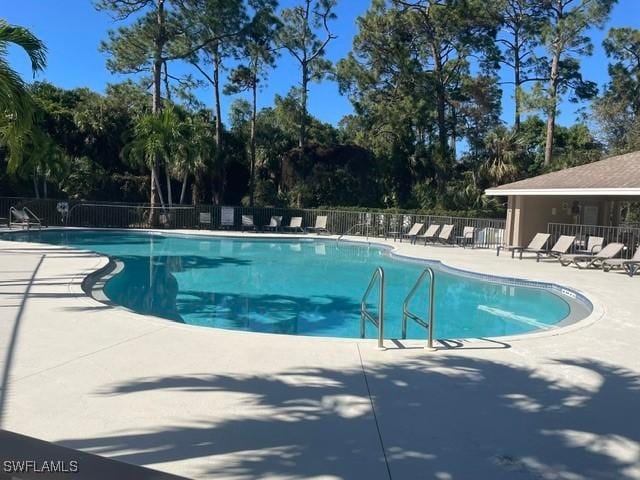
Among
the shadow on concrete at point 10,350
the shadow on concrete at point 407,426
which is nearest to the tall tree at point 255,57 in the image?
the shadow on concrete at point 10,350

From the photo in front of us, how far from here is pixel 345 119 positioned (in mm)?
37688

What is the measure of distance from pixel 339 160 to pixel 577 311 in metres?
22.1

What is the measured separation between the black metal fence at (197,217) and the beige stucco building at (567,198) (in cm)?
367

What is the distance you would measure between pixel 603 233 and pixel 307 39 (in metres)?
20.9

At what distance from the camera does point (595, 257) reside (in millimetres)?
13727

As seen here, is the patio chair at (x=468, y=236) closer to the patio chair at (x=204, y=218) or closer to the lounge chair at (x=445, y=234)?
the lounge chair at (x=445, y=234)

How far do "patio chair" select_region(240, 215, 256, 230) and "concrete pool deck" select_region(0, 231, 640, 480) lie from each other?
19074 millimetres

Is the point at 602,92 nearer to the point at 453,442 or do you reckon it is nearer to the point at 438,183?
the point at 438,183

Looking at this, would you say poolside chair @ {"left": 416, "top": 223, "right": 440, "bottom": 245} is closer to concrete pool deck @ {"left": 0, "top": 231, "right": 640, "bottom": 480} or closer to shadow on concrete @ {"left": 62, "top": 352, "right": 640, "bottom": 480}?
concrete pool deck @ {"left": 0, "top": 231, "right": 640, "bottom": 480}

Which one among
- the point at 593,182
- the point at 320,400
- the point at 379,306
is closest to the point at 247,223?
the point at 593,182

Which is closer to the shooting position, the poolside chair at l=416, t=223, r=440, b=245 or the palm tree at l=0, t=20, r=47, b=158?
the palm tree at l=0, t=20, r=47, b=158

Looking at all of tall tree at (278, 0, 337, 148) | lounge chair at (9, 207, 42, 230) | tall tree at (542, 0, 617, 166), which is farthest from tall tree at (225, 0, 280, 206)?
tall tree at (542, 0, 617, 166)

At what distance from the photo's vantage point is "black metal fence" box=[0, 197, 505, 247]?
920 inches

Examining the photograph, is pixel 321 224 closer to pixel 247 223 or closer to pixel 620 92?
pixel 247 223
